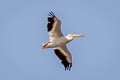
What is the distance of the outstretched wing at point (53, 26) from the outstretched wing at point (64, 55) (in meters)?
0.94

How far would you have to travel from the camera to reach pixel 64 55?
47281 millimetres

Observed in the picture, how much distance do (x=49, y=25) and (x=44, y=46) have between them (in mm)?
1229

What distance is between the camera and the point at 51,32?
46.6 meters

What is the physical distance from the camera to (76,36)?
4719cm

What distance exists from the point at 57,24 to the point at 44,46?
1420 millimetres

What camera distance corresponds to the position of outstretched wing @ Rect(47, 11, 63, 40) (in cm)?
4619

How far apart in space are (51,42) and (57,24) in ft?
3.61

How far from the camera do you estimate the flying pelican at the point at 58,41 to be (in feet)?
152

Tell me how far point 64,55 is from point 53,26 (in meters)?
1.93

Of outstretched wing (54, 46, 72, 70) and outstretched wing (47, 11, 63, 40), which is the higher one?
outstretched wing (47, 11, 63, 40)

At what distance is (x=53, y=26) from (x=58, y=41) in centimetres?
89

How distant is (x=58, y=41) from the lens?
1834 inches

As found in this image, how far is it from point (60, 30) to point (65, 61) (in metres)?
1.88

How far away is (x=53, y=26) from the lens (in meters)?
46.3
